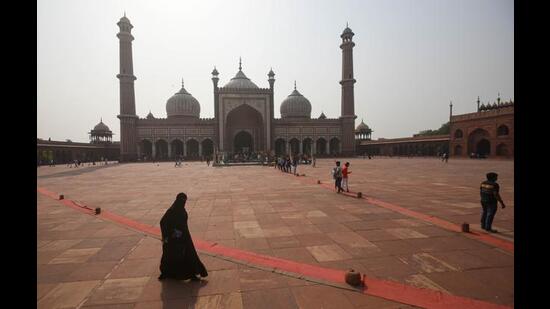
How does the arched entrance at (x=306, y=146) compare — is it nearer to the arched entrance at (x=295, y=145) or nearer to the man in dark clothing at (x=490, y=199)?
the arched entrance at (x=295, y=145)

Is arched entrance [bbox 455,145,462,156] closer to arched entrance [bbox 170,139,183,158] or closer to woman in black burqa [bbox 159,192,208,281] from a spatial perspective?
arched entrance [bbox 170,139,183,158]

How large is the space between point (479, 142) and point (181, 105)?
46.4m

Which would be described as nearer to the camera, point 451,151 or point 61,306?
point 61,306

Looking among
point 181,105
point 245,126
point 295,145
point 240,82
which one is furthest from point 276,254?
point 181,105

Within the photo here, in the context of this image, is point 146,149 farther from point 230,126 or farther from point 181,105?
point 230,126

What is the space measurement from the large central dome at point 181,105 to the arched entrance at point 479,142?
4366 cm

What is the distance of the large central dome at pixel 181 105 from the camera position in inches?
1927

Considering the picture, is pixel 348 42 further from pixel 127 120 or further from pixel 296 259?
pixel 296 259

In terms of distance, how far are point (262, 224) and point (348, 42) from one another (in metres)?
44.5

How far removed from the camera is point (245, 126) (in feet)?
152

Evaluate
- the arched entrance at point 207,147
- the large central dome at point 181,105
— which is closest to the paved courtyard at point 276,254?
the arched entrance at point 207,147

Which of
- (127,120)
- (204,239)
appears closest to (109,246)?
(204,239)

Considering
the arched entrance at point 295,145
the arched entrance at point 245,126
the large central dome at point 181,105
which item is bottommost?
the arched entrance at point 295,145
